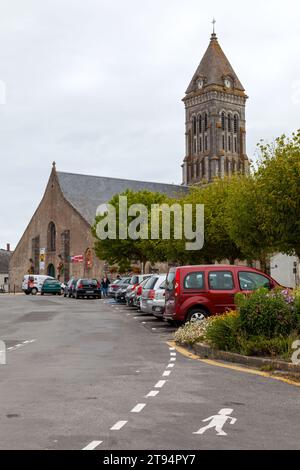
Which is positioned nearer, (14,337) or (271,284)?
(14,337)

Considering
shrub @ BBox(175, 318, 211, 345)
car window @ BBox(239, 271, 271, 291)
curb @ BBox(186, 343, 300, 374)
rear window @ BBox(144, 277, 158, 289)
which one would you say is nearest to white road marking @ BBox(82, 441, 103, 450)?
curb @ BBox(186, 343, 300, 374)

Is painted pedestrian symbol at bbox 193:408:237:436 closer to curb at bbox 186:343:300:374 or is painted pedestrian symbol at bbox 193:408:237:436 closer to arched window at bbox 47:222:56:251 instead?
curb at bbox 186:343:300:374

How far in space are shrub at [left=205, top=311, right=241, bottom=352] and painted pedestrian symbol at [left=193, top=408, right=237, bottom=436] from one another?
5.12 metres

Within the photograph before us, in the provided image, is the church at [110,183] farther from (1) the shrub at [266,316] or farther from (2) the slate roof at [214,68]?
(1) the shrub at [266,316]

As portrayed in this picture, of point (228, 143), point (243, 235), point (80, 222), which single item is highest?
point (228, 143)

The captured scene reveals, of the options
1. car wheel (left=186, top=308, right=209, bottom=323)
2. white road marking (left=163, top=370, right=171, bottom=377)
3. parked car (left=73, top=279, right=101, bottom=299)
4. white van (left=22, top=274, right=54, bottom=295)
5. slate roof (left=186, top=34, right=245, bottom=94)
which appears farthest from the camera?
slate roof (left=186, top=34, right=245, bottom=94)

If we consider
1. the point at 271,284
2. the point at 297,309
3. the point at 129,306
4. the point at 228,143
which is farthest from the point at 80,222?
the point at 297,309

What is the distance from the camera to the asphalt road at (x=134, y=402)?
621 cm

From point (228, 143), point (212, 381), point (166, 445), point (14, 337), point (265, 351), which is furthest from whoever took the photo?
point (228, 143)

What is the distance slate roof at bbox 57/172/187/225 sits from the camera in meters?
83.6
